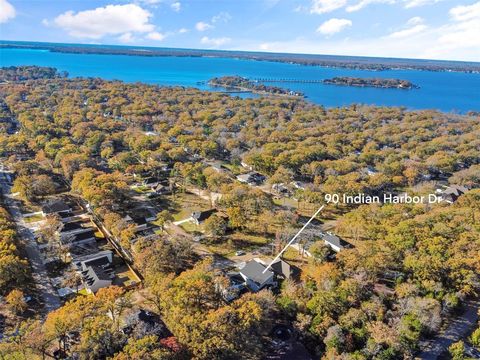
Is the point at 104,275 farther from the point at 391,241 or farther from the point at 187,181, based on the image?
the point at 391,241

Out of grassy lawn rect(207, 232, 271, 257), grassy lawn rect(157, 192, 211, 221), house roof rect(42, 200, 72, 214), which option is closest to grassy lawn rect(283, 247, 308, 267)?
grassy lawn rect(207, 232, 271, 257)

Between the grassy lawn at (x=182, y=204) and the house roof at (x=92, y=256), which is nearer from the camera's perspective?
the house roof at (x=92, y=256)

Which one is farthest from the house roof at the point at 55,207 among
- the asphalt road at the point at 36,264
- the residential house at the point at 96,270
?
the residential house at the point at 96,270

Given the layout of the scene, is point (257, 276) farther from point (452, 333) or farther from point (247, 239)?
point (452, 333)

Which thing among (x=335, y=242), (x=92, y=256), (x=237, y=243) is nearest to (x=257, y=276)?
(x=237, y=243)

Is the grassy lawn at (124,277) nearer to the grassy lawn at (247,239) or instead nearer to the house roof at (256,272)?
the house roof at (256,272)

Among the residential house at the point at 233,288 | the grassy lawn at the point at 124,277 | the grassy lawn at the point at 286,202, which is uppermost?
the grassy lawn at the point at 286,202
